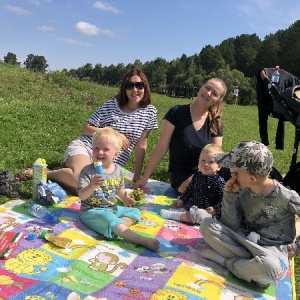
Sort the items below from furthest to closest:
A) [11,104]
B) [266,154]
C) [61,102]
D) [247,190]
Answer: [61,102] → [11,104] → [247,190] → [266,154]

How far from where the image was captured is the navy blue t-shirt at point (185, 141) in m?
4.61

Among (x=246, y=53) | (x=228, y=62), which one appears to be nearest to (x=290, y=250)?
(x=228, y=62)

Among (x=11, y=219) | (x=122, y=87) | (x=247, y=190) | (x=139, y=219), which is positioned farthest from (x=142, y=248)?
(x=122, y=87)

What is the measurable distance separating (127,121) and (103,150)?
1394mm

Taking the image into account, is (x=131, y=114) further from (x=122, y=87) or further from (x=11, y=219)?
(x=11, y=219)

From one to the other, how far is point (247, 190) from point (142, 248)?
0.98 metres

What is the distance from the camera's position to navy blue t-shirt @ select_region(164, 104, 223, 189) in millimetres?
4605

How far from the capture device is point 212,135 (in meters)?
4.72

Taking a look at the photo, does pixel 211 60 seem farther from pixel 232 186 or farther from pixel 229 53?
pixel 232 186

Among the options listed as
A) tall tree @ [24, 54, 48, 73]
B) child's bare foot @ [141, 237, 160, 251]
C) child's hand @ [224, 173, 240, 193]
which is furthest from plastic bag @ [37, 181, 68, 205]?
Answer: tall tree @ [24, 54, 48, 73]

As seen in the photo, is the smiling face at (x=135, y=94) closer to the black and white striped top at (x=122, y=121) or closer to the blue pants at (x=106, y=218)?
the black and white striped top at (x=122, y=121)

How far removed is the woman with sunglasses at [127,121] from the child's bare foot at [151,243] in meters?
1.71

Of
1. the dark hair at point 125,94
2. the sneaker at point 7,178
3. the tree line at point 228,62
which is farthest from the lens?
the tree line at point 228,62

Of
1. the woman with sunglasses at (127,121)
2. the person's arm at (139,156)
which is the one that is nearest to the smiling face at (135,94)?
the woman with sunglasses at (127,121)
